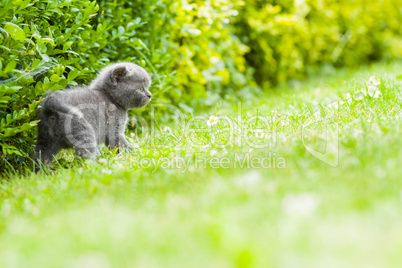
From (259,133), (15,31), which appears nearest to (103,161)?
(15,31)

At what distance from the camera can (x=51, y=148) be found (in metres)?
3.97

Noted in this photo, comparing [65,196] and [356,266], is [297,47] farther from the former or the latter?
[356,266]

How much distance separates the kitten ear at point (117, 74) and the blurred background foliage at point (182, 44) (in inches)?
10.7

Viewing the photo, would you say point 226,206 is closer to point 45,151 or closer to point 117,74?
point 45,151

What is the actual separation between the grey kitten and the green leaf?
630 millimetres

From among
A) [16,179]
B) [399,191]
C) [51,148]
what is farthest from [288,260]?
[51,148]

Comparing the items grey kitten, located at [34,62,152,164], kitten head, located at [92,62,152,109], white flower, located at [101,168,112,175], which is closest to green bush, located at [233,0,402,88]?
kitten head, located at [92,62,152,109]

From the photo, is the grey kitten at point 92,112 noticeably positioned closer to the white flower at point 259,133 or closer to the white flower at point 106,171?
the white flower at point 106,171

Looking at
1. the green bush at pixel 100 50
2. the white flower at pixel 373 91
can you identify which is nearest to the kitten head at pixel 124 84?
the green bush at pixel 100 50

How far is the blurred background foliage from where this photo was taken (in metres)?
3.70

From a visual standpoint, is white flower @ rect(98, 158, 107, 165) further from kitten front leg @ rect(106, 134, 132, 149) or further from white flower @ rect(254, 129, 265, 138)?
white flower @ rect(254, 129, 265, 138)

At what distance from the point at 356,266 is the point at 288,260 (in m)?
0.26

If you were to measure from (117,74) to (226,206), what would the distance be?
8.31 feet

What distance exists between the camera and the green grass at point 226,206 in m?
1.84
